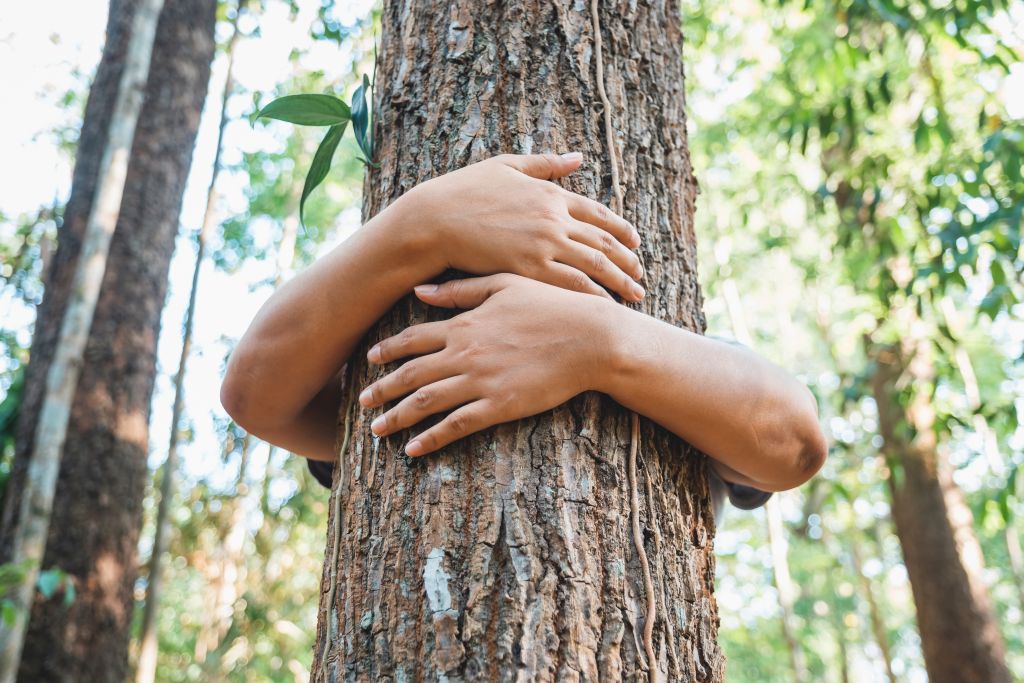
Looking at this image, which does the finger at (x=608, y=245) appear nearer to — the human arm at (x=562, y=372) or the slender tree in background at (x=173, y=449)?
the human arm at (x=562, y=372)

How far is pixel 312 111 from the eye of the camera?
1.38 meters


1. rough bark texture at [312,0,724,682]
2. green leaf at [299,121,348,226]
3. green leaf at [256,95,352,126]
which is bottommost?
rough bark texture at [312,0,724,682]

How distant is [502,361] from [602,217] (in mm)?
300

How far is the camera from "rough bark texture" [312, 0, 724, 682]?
904mm

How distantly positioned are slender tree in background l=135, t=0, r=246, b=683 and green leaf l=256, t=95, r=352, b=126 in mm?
3923

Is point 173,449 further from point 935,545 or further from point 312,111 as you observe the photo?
point 935,545

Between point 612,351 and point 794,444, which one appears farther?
point 794,444

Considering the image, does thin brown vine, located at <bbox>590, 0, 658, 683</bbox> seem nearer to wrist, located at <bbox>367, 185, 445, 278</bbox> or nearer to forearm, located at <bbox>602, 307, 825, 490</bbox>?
Result: forearm, located at <bbox>602, 307, 825, 490</bbox>

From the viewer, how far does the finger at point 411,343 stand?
1.04 metres

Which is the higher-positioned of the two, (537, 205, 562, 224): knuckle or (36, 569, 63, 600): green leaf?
(537, 205, 562, 224): knuckle

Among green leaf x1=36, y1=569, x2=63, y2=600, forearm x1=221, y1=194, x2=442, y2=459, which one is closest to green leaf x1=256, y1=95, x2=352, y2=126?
forearm x1=221, y1=194, x2=442, y2=459

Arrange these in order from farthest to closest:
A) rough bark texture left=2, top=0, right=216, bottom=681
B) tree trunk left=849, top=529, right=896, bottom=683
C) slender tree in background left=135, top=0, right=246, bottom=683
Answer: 1. tree trunk left=849, top=529, right=896, bottom=683
2. slender tree in background left=135, top=0, right=246, bottom=683
3. rough bark texture left=2, top=0, right=216, bottom=681

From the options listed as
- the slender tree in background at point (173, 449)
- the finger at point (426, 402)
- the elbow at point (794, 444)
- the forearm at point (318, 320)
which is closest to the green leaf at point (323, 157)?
the forearm at point (318, 320)

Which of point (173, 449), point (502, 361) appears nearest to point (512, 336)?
point (502, 361)
